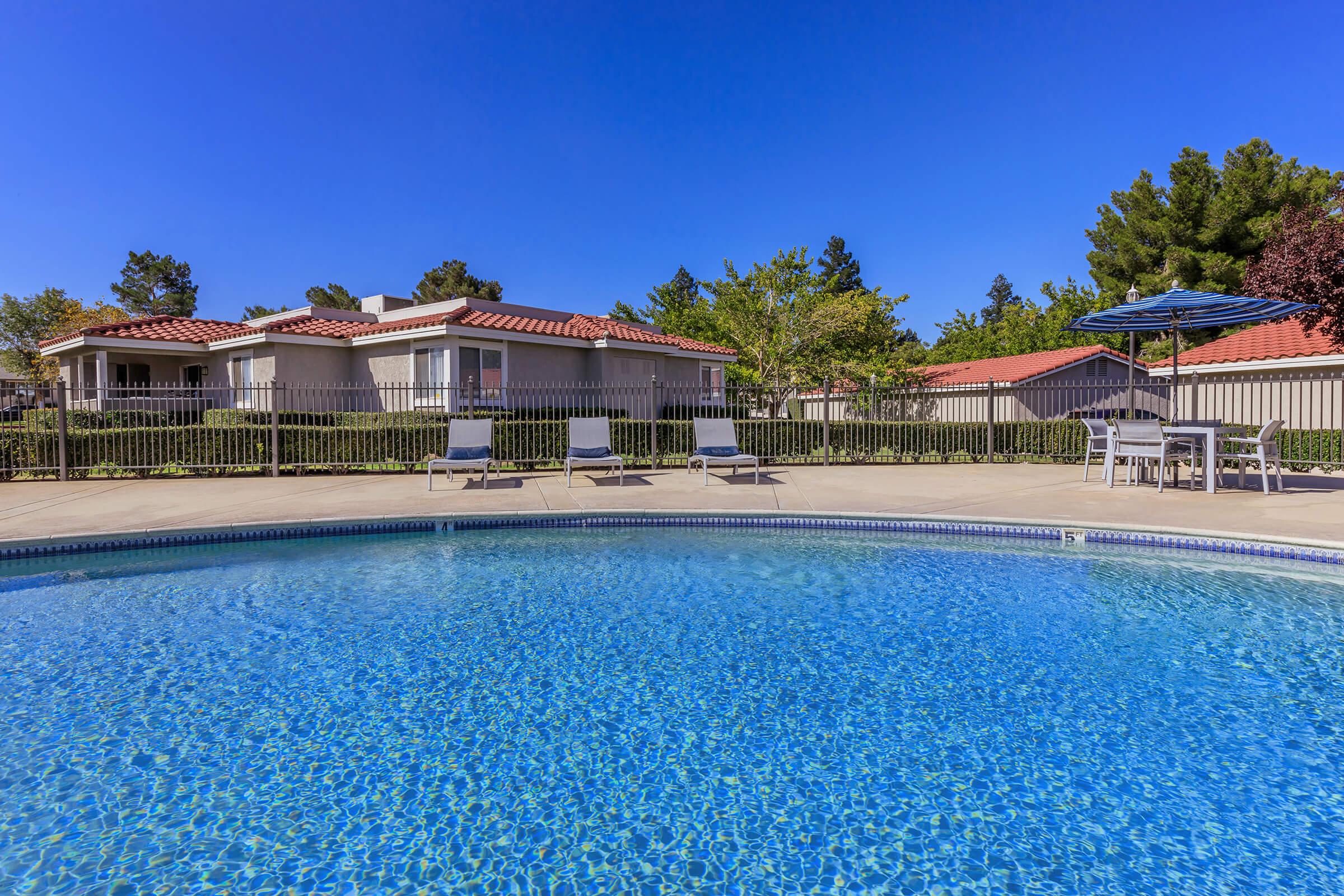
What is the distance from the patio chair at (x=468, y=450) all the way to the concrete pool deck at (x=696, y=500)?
0.36 metres

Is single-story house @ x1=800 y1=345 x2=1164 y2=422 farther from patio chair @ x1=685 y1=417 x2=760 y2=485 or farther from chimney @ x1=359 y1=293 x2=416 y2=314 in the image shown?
chimney @ x1=359 y1=293 x2=416 y2=314

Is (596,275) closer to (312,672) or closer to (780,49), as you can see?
(780,49)

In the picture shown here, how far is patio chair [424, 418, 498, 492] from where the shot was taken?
34.9 feet

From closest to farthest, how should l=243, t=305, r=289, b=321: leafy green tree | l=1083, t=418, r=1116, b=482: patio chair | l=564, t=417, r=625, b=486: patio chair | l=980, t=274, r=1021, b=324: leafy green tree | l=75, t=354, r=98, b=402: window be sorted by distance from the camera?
l=1083, t=418, r=1116, b=482: patio chair
l=564, t=417, r=625, b=486: patio chair
l=75, t=354, r=98, b=402: window
l=243, t=305, r=289, b=321: leafy green tree
l=980, t=274, r=1021, b=324: leafy green tree

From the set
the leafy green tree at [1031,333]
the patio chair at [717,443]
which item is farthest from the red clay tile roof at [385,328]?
the leafy green tree at [1031,333]

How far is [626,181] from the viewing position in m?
24.7

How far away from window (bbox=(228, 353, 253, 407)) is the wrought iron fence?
0.18m

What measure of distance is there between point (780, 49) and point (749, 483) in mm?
13140

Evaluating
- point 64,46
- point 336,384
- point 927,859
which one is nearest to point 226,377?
point 336,384

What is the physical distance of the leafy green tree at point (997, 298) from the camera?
3403 inches

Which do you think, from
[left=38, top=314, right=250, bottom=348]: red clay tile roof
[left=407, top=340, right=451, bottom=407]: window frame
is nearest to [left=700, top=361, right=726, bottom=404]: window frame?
[left=407, top=340, right=451, bottom=407]: window frame

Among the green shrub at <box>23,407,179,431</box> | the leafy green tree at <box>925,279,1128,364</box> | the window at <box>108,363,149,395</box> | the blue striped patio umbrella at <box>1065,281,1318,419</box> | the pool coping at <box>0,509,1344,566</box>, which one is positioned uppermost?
the leafy green tree at <box>925,279,1128,364</box>

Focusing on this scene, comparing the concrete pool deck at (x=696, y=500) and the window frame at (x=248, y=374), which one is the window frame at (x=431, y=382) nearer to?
the window frame at (x=248, y=374)

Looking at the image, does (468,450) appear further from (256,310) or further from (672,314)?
(256,310)
